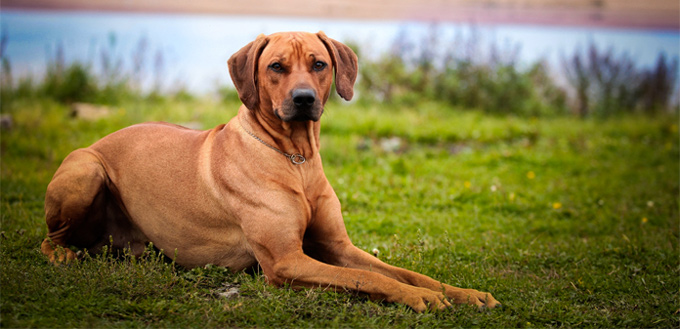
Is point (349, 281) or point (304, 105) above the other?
point (304, 105)

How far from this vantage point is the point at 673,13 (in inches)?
527

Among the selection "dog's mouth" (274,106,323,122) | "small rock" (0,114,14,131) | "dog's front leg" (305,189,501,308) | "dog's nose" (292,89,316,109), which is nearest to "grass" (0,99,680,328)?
"small rock" (0,114,14,131)

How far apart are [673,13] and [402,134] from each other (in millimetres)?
9145

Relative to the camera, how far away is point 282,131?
3.89m

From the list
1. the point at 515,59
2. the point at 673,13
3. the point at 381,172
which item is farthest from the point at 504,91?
the point at 673,13

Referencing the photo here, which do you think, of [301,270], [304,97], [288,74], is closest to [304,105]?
[304,97]

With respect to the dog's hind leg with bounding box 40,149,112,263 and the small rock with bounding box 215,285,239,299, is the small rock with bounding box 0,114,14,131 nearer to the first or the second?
the dog's hind leg with bounding box 40,149,112,263

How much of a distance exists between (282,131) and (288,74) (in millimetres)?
416

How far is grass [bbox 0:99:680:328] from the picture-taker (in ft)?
11.1

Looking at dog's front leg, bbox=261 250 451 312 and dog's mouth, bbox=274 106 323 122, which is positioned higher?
dog's mouth, bbox=274 106 323 122

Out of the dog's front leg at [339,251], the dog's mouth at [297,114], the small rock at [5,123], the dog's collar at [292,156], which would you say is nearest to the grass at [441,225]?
the small rock at [5,123]

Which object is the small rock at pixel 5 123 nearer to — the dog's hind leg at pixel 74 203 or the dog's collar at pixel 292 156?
the dog's hind leg at pixel 74 203

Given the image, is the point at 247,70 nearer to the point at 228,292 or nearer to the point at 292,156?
the point at 292,156

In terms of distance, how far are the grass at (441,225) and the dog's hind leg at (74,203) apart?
20 cm
